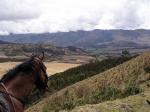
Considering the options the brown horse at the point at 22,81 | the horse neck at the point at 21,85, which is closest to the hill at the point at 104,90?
the brown horse at the point at 22,81

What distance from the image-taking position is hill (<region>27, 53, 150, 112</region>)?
56.3 feet

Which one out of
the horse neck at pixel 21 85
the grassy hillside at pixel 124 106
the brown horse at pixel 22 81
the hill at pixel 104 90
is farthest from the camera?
the hill at pixel 104 90

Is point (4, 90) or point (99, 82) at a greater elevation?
point (4, 90)

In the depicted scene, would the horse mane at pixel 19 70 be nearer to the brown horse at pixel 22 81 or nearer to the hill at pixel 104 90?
the brown horse at pixel 22 81

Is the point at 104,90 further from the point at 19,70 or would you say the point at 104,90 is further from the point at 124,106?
the point at 19,70

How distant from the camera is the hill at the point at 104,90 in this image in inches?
676

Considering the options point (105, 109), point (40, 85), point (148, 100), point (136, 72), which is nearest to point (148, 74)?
point (136, 72)

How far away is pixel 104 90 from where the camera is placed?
65.1 ft

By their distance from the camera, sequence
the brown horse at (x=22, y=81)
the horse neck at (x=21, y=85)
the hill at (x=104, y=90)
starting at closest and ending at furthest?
the brown horse at (x=22, y=81) → the horse neck at (x=21, y=85) → the hill at (x=104, y=90)

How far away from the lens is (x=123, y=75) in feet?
96.8

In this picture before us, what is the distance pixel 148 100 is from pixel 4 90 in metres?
8.18

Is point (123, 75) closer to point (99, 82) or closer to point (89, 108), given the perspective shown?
point (99, 82)

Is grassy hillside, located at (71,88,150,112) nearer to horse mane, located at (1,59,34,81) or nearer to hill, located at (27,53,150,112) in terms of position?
hill, located at (27,53,150,112)

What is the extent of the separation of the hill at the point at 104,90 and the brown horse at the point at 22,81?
832 centimetres
